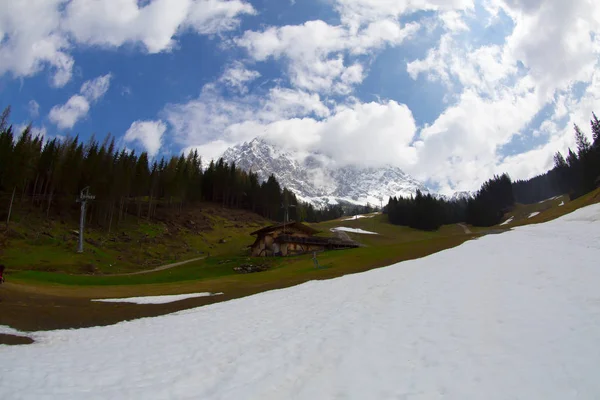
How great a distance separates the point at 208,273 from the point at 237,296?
91.4ft

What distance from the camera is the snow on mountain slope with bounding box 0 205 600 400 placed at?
6566 millimetres

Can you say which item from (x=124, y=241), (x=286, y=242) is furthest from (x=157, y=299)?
(x=124, y=241)

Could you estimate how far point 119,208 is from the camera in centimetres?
7988

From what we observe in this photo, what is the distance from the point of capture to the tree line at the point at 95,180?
2388 inches

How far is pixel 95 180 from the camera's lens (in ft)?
232

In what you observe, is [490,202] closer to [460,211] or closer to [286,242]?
[460,211]

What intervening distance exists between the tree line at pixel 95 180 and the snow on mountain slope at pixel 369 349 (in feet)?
194

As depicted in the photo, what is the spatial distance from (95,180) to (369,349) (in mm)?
77580

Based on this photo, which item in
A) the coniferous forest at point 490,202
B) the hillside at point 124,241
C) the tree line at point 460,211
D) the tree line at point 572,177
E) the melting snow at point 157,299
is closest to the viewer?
the melting snow at point 157,299

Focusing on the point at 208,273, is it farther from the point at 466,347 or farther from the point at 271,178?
the point at 271,178

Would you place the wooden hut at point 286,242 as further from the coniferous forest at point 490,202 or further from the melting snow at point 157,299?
the coniferous forest at point 490,202

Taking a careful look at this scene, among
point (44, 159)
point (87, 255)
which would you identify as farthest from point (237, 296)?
point (44, 159)

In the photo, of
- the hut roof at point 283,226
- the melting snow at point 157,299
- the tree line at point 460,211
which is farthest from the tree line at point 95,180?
the tree line at point 460,211

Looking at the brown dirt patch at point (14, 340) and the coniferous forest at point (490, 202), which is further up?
the coniferous forest at point (490, 202)
